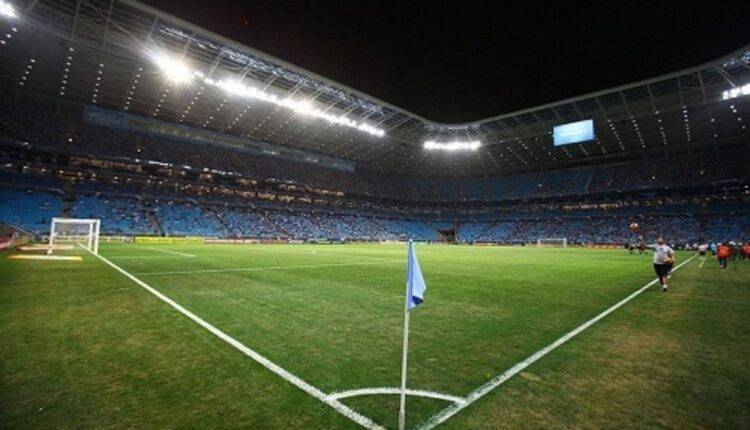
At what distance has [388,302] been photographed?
904 centimetres

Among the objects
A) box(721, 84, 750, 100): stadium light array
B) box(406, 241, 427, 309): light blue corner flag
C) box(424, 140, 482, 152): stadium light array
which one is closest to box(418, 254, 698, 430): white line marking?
box(406, 241, 427, 309): light blue corner flag

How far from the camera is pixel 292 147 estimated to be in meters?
73.7

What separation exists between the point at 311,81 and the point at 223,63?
9.78 meters

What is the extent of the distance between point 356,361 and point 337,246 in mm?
44211

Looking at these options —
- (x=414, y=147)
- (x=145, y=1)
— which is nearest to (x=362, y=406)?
(x=145, y=1)

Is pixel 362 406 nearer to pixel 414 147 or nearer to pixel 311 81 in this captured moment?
pixel 311 81

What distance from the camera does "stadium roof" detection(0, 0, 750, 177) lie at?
104ft

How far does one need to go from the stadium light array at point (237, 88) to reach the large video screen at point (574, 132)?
27073 millimetres

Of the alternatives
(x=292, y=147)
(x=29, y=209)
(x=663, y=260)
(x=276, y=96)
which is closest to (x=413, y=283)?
(x=663, y=260)

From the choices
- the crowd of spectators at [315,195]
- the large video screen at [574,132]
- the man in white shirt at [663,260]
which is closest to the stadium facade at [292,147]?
the crowd of spectators at [315,195]

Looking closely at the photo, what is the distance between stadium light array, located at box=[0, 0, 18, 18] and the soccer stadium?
14 cm

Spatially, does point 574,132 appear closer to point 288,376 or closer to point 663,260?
point 663,260

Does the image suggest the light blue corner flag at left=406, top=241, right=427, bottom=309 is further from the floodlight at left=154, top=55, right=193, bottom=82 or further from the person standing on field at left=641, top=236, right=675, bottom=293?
the floodlight at left=154, top=55, right=193, bottom=82

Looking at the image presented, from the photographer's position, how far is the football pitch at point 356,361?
Result: 3336 mm
